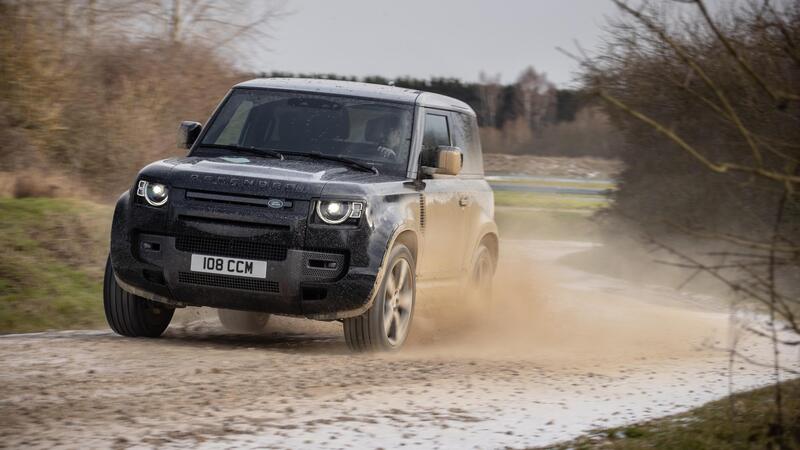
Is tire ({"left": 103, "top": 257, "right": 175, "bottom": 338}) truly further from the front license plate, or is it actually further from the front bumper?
the front license plate

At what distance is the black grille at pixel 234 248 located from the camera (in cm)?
916

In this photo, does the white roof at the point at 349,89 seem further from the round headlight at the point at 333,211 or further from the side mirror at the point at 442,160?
the round headlight at the point at 333,211

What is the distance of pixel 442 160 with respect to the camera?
415 inches

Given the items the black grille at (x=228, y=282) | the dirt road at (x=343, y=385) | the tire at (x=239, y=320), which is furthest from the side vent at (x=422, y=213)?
the tire at (x=239, y=320)

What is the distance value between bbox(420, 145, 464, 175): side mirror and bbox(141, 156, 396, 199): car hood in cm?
81

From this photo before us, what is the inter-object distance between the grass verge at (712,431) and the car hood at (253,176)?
2959mm

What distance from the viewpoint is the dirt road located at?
258 inches

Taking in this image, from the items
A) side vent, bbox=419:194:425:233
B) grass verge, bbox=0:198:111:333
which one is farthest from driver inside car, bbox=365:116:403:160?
grass verge, bbox=0:198:111:333

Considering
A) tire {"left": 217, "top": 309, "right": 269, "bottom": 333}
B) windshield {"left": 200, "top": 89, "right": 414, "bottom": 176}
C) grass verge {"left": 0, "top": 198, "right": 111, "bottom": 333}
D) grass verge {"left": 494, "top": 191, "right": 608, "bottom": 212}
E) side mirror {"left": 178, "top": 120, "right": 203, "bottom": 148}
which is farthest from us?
grass verge {"left": 494, "top": 191, "right": 608, "bottom": 212}

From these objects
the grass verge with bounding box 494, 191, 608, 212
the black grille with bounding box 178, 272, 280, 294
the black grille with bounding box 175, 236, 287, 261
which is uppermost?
the black grille with bounding box 175, 236, 287, 261

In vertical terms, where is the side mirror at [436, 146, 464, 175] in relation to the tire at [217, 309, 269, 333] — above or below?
above

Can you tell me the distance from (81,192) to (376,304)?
→ 33.2ft

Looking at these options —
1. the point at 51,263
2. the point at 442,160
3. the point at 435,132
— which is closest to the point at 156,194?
the point at 442,160

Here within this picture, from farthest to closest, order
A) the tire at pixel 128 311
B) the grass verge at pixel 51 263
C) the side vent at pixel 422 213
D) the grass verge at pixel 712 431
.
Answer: the grass verge at pixel 51 263 → the side vent at pixel 422 213 → the tire at pixel 128 311 → the grass verge at pixel 712 431
